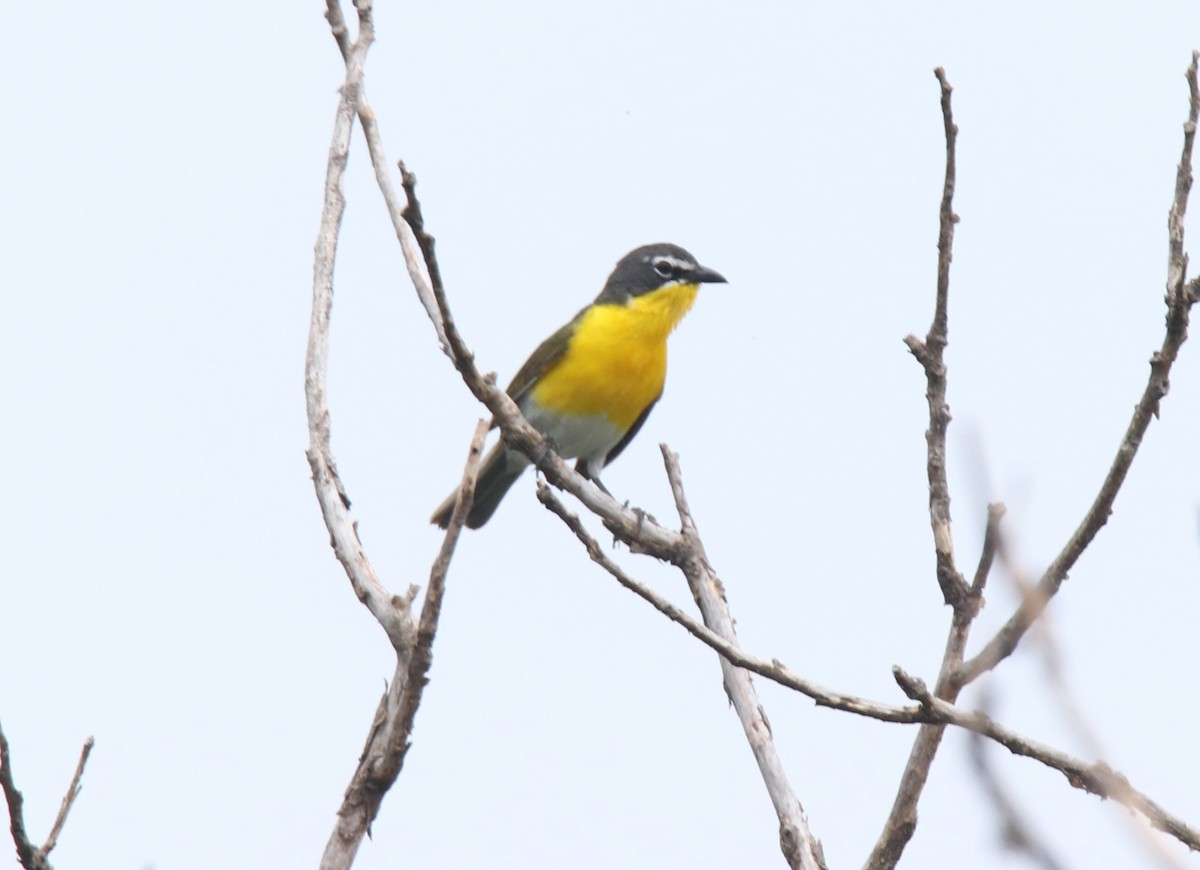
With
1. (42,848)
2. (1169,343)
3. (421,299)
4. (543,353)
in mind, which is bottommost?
(42,848)

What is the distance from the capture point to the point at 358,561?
4.45 m

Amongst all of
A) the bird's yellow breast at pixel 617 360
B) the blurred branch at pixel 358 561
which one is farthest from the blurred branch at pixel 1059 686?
the bird's yellow breast at pixel 617 360

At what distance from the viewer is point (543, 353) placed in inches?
393

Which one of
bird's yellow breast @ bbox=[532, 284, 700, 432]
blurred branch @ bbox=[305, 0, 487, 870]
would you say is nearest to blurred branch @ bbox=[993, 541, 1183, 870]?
blurred branch @ bbox=[305, 0, 487, 870]

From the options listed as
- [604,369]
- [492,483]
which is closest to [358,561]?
[604,369]

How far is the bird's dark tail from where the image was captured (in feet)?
32.0

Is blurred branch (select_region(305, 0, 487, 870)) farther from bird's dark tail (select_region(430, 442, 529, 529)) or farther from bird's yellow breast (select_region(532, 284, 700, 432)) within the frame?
bird's dark tail (select_region(430, 442, 529, 529))

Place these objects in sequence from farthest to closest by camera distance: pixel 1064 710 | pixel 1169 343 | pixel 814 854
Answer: pixel 814 854, pixel 1169 343, pixel 1064 710

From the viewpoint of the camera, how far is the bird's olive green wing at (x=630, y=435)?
33.8 feet

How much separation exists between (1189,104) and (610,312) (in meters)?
7.00

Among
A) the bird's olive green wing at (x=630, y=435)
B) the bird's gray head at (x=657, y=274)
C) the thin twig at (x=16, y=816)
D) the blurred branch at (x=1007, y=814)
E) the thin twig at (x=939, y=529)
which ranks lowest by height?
the thin twig at (x=16, y=816)

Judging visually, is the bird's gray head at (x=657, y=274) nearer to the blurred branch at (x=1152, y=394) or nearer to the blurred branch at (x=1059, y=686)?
the blurred branch at (x=1152, y=394)

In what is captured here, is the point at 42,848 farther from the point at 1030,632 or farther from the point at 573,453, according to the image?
the point at 573,453

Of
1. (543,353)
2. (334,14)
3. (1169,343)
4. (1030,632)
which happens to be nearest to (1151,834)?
(1030,632)
